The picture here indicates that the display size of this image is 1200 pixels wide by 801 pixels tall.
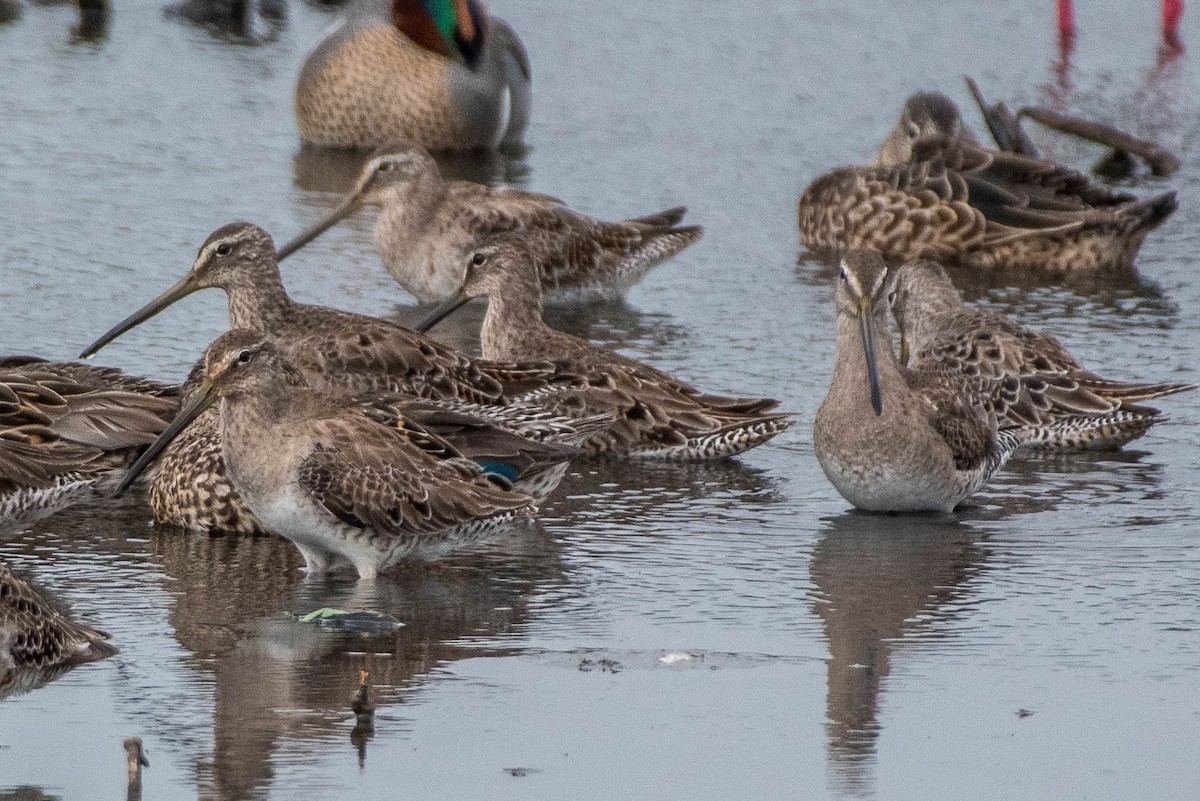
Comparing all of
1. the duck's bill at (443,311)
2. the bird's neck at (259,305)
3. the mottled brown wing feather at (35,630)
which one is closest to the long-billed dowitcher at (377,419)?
the bird's neck at (259,305)

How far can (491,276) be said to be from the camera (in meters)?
11.0

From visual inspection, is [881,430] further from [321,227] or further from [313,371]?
[321,227]

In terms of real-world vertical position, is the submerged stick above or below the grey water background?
above

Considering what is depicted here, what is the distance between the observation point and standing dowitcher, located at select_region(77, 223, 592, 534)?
862 cm

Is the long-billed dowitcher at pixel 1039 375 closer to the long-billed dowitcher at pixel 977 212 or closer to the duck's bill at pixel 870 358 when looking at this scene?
the duck's bill at pixel 870 358

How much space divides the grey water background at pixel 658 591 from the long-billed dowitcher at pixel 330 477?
17 centimetres

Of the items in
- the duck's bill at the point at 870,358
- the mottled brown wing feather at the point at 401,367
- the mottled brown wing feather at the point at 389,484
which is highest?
the duck's bill at the point at 870,358

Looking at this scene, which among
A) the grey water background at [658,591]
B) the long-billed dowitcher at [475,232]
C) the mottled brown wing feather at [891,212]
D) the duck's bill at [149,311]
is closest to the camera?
the grey water background at [658,591]

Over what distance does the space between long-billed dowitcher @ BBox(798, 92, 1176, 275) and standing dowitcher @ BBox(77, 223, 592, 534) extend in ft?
15.4

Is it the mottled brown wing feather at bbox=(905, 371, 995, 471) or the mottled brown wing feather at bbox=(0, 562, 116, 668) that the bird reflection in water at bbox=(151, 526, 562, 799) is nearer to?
the mottled brown wing feather at bbox=(0, 562, 116, 668)

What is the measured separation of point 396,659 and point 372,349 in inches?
123

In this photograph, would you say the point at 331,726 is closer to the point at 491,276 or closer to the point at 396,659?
the point at 396,659

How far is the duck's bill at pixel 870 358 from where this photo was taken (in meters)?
8.96

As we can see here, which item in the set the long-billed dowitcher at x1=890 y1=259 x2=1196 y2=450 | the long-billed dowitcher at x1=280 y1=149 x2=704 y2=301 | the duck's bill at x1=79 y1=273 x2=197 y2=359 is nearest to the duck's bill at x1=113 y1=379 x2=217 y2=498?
the duck's bill at x1=79 y1=273 x2=197 y2=359
